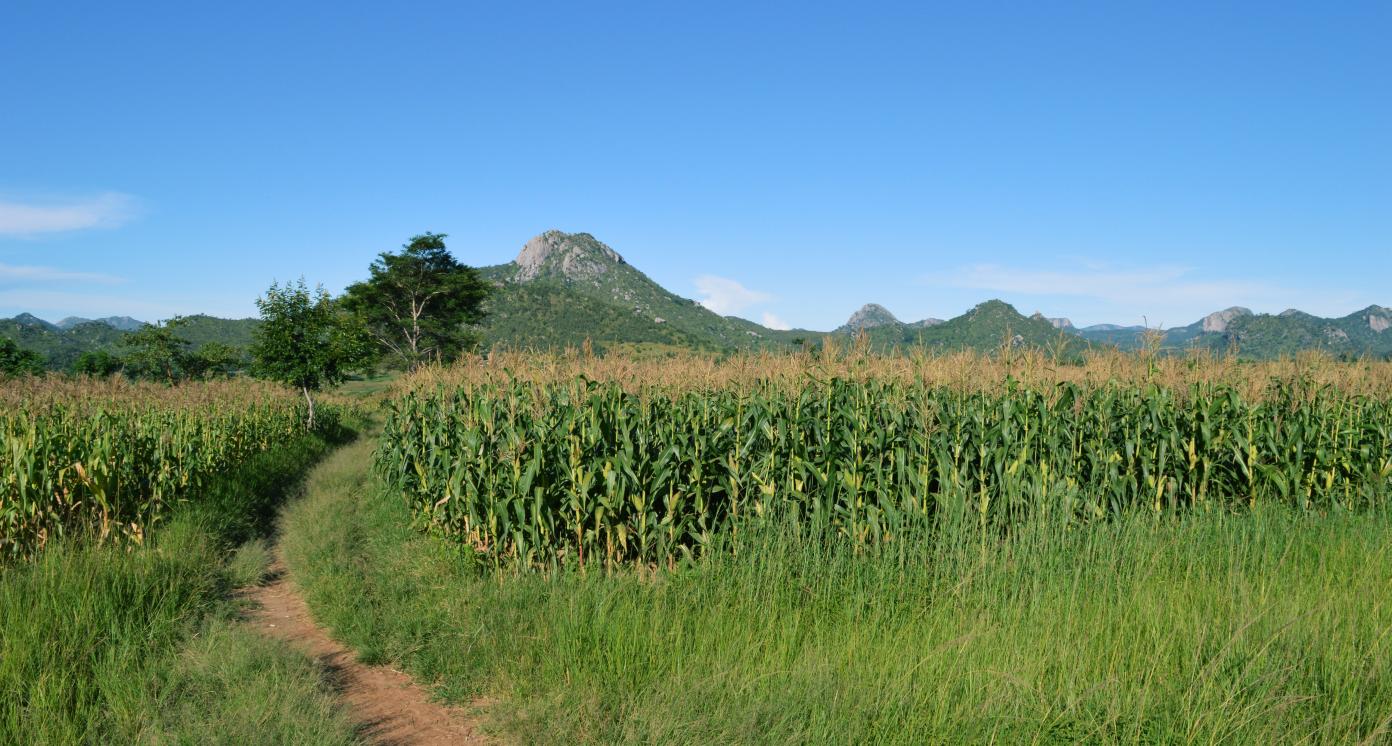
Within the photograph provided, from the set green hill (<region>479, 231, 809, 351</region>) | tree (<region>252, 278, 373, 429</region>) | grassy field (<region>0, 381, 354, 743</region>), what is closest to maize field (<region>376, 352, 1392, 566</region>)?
grassy field (<region>0, 381, 354, 743</region>)

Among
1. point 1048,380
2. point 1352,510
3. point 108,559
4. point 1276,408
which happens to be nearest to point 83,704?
point 108,559

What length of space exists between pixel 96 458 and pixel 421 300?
4287 cm

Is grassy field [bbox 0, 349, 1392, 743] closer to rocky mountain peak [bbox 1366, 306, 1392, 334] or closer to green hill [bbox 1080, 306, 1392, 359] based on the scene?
green hill [bbox 1080, 306, 1392, 359]

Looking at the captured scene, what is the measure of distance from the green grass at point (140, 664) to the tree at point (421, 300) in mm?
42305

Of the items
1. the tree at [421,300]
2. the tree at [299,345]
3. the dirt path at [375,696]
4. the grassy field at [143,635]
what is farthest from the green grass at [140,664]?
the tree at [421,300]

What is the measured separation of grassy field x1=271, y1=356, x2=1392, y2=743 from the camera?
362 cm

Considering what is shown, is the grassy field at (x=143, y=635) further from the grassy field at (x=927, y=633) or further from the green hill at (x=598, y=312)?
the green hill at (x=598, y=312)

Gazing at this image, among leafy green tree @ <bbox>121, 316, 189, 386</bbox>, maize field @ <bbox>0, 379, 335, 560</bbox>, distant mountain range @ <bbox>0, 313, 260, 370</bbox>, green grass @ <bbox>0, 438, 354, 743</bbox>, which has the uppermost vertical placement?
distant mountain range @ <bbox>0, 313, 260, 370</bbox>

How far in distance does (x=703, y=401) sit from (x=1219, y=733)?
239 inches

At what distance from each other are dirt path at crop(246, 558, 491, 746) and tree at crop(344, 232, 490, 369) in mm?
42250

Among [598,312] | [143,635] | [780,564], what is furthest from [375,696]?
[598,312]

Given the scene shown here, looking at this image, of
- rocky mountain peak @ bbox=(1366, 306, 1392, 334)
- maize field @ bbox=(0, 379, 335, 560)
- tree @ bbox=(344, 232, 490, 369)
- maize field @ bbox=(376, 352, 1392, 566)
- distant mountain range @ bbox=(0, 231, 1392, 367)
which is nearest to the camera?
maize field @ bbox=(376, 352, 1392, 566)

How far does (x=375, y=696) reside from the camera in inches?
203

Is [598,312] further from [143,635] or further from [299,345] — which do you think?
[143,635]
